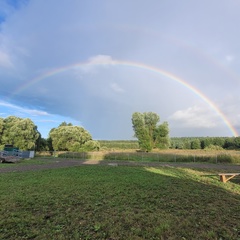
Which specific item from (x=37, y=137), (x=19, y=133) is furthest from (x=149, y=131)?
(x=19, y=133)

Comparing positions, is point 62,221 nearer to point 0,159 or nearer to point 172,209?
point 172,209

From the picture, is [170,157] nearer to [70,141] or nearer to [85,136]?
[85,136]

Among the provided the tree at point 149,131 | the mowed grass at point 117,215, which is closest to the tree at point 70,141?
the tree at point 149,131

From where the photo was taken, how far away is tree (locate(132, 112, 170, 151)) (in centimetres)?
4812

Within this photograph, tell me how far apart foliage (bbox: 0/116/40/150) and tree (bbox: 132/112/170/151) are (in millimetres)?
23484

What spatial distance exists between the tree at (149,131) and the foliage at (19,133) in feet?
77.0

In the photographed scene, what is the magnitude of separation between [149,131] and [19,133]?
29.0 meters

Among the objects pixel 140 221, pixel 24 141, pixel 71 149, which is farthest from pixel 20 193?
pixel 71 149

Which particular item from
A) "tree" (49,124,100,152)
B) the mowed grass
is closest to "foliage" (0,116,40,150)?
"tree" (49,124,100,152)

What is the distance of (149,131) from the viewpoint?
50625 millimetres

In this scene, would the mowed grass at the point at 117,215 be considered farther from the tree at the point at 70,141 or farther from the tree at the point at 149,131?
the tree at the point at 70,141

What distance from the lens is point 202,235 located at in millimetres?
3678

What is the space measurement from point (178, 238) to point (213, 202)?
312 cm

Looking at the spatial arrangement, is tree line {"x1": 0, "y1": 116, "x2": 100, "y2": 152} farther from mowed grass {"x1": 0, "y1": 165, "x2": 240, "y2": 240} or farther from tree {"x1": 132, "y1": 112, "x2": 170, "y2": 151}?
mowed grass {"x1": 0, "y1": 165, "x2": 240, "y2": 240}
